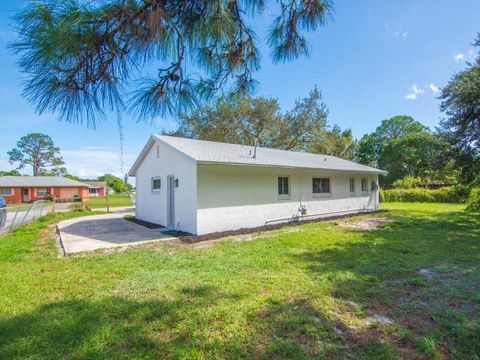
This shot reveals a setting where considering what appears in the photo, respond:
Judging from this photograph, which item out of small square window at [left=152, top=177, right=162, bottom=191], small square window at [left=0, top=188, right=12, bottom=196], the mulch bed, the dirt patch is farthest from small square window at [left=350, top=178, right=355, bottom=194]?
small square window at [left=0, top=188, right=12, bottom=196]

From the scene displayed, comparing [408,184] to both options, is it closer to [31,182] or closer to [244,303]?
[244,303]

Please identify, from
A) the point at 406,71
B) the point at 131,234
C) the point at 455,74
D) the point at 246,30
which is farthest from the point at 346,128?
the point at 246,30

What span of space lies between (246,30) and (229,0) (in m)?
0.47

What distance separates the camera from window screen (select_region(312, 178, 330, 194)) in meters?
12.5

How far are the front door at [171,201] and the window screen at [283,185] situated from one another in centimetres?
457

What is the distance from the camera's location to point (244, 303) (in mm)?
3432

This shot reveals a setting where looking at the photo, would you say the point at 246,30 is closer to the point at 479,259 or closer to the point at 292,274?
the point at 292,274

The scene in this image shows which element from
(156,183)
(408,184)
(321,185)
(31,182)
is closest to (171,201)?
(156,183)

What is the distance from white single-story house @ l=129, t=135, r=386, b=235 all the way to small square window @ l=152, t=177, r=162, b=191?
0.05 m

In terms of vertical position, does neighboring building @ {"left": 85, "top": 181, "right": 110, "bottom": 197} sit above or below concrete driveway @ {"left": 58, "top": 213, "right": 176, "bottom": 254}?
above

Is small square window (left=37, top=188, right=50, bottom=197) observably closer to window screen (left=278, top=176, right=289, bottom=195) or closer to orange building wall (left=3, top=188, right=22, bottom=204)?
orange building wall (left=3, top=188, right=22, bottom=204)

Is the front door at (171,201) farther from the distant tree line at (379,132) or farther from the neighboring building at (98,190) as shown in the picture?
the neighboring building at (98,190)

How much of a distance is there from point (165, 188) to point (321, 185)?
7790mm

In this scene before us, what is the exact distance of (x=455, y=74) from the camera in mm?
10008
